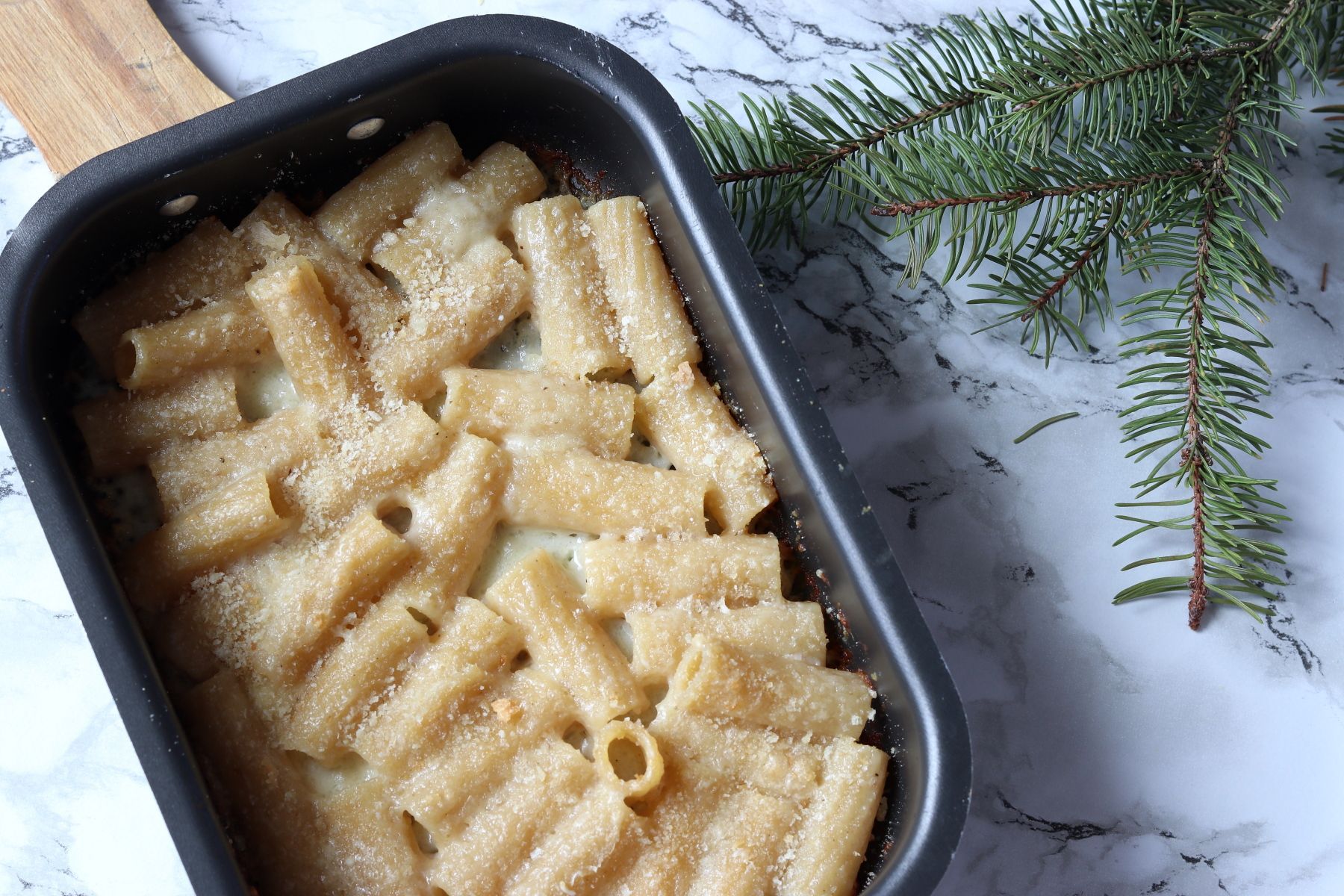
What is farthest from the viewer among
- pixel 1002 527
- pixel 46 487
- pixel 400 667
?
pixel 1002 527

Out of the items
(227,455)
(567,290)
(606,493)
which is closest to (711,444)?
(606,493)

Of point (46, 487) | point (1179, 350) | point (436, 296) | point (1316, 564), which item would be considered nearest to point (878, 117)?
point (1179, 350)

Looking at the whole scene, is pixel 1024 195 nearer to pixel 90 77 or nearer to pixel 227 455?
pixel 227 455

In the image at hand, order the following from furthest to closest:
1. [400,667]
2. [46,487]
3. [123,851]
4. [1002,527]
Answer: [1002,527] < [123,851] < [400,667] < [46,487]

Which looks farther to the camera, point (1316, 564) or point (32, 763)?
point (1316, 564)

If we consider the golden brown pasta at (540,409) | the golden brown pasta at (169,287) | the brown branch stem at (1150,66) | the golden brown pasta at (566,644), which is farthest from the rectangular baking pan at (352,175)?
the brown branch stem at (1150,66)

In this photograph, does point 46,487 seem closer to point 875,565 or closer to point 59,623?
point 59,623

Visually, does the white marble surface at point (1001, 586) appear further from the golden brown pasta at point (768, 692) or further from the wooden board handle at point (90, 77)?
the golden brown pasta at point (768, 692)
